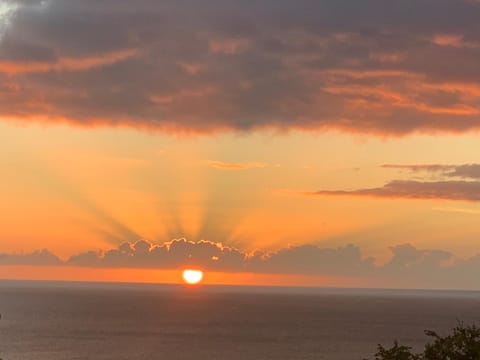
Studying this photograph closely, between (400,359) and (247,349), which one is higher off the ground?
(247,349)

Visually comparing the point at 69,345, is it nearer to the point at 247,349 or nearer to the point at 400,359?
the point at 247,349

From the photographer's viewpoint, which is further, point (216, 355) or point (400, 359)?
point (216, 355)

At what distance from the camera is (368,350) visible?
7589 inches

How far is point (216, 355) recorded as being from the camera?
182 metres

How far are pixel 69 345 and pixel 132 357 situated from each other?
29091 millimetres

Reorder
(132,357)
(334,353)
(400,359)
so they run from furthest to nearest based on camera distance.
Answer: (334,353) → (132,357) → (400,359)

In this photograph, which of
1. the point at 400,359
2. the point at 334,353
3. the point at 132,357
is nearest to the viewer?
the point at 400,359

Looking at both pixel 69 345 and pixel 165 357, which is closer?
pixel 165 357

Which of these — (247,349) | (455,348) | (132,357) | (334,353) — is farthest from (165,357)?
(455,348)

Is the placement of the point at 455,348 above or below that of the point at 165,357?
below

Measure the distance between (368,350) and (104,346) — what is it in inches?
2490

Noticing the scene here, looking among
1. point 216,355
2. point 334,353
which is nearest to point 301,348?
point 334,353

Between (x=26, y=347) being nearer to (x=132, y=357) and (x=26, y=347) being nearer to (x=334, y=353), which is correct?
(x=132, y=357)

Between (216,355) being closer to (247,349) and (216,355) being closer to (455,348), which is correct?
(247,349)
